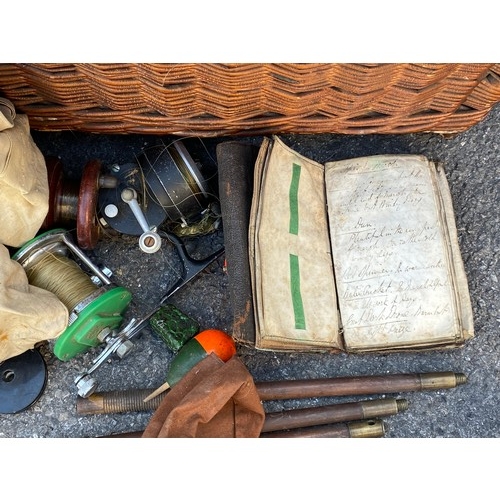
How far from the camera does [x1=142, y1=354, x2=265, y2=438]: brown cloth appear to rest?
4.84 feet

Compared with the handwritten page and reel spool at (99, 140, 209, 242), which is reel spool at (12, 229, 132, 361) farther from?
the handwritten page

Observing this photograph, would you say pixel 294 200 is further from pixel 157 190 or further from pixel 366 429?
pixel 366 429

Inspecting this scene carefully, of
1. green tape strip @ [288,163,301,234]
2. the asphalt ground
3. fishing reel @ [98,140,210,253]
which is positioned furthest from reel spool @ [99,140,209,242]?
green tape strip @ [288,163,301,234]

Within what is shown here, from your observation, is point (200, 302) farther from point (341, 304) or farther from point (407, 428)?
point (407, 428)

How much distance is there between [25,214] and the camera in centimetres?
152

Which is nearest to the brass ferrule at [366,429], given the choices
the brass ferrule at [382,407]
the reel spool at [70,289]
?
the brass ferrule at [382,407]

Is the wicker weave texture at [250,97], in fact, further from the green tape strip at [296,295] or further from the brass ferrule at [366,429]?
the brass ferrule at [366,429]

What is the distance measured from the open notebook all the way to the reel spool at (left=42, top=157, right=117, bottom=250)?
1.32ft

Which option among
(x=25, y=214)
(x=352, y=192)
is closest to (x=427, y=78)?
(x=352, y=192)

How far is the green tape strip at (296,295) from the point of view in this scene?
166cm

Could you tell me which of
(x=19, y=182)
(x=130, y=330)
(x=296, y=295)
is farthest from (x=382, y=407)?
(x=19, y=182)

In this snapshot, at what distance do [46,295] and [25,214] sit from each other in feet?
0.68

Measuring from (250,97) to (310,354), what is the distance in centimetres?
73

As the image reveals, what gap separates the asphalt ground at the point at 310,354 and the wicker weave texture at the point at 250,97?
17cm
